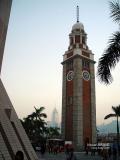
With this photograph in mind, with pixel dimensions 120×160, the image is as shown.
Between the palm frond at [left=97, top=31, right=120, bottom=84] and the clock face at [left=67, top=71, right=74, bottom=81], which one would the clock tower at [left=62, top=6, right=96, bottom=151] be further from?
the palm frond at [left=97, top=31, right=120, bottom=84]

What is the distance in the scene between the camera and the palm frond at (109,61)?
10.3 m

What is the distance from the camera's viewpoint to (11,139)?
45.9 ft

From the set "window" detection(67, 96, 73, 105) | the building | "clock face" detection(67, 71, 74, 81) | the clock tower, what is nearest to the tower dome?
the clock tower

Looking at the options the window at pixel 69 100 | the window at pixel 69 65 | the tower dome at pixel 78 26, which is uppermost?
the tower dome at pixel 78 26

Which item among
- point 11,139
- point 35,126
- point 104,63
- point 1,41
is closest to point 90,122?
point 35,126

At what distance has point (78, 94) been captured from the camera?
1973 inches

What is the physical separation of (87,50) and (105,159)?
36.3 meters

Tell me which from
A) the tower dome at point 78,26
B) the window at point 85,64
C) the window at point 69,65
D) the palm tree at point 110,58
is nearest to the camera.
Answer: the palm tree at point 110,58

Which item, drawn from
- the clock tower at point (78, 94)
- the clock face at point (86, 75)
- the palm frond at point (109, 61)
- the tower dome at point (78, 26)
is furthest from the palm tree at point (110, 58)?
the tower dome at point (78, 26)

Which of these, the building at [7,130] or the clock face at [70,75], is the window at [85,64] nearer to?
the clock face at [70,75]

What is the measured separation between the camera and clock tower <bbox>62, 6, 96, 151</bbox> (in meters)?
48.8

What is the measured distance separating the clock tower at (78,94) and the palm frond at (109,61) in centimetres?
3854

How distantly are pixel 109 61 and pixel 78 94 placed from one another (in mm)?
39926

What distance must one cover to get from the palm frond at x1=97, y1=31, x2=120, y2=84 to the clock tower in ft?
126
